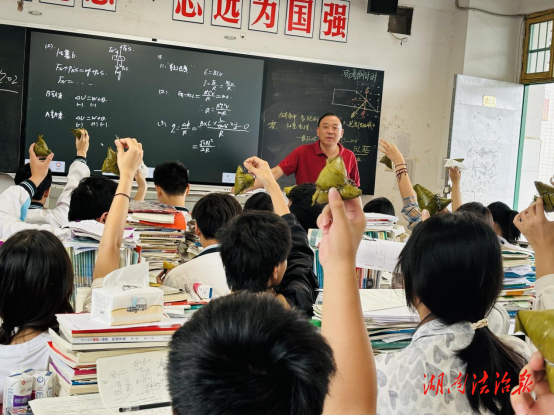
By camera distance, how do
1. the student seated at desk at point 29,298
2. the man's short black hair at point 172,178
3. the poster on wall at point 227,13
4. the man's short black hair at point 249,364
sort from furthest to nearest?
the poster on wall at point 227,13, the man's short black hair at point 172,178, the student seated at desk at point 29,298, the man's short black hair at point 249,364

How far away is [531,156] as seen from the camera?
6516 millimetres

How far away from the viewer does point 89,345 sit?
4.57 feet

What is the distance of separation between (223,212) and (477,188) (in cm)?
406

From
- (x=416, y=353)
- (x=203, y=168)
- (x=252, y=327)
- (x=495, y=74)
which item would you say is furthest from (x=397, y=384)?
(x=495, y=74)

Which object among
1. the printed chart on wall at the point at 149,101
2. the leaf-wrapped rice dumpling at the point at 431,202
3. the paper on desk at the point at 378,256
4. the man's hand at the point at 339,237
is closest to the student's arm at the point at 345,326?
the man's hand at the point at 339,237

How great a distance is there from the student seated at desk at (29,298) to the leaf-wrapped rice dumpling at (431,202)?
1497mm

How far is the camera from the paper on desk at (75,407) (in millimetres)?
1292

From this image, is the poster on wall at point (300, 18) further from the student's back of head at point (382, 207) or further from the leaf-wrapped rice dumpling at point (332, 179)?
the leaf-wrapped rice dumpling at point (332, 179)

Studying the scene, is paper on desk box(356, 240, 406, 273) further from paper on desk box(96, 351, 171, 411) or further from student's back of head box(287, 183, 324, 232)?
paper on desk box(96, 351, 171, 411)

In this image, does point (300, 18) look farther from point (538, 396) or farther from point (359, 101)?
point (538, 396)

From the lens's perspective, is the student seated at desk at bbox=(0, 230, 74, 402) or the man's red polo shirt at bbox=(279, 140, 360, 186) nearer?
the student seated at desk at bbox=(0, 230, 74, 402)

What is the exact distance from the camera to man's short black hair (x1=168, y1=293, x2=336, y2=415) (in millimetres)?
726

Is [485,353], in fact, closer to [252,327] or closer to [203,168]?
[252,327]

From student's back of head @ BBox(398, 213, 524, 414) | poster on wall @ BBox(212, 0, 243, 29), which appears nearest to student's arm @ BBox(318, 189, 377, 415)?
student's back of head @ BBox(398, 213, 524, 414)
